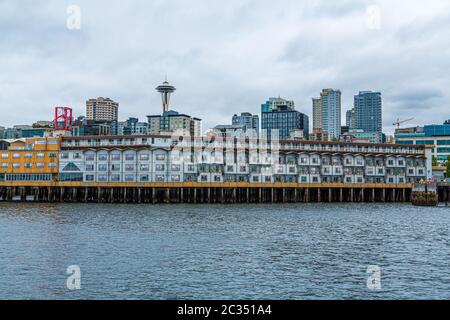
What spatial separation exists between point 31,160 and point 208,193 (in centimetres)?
4985

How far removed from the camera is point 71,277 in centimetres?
3747

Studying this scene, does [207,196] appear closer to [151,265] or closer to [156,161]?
[156,161]

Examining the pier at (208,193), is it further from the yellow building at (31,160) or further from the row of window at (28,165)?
the row of window at (28,165)

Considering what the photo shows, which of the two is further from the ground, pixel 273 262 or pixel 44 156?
pixel 44 156

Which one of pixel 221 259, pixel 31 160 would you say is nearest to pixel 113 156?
pixel 31 160

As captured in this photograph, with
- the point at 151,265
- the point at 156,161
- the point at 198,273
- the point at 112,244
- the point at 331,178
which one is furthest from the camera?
the point at 331,178

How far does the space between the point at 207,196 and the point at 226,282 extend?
346 ft

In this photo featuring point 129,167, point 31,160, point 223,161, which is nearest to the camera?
point 129,167

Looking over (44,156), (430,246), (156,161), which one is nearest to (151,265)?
(430,246)

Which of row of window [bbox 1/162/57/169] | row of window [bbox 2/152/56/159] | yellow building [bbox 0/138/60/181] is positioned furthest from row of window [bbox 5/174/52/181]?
row of window [bbox 2/152/56/159]

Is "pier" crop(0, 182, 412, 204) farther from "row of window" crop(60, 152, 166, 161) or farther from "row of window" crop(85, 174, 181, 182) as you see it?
"row of window" crop(60, 152, 166, 161)

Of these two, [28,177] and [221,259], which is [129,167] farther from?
[221,259]

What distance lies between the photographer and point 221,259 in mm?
46125

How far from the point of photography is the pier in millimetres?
132250
